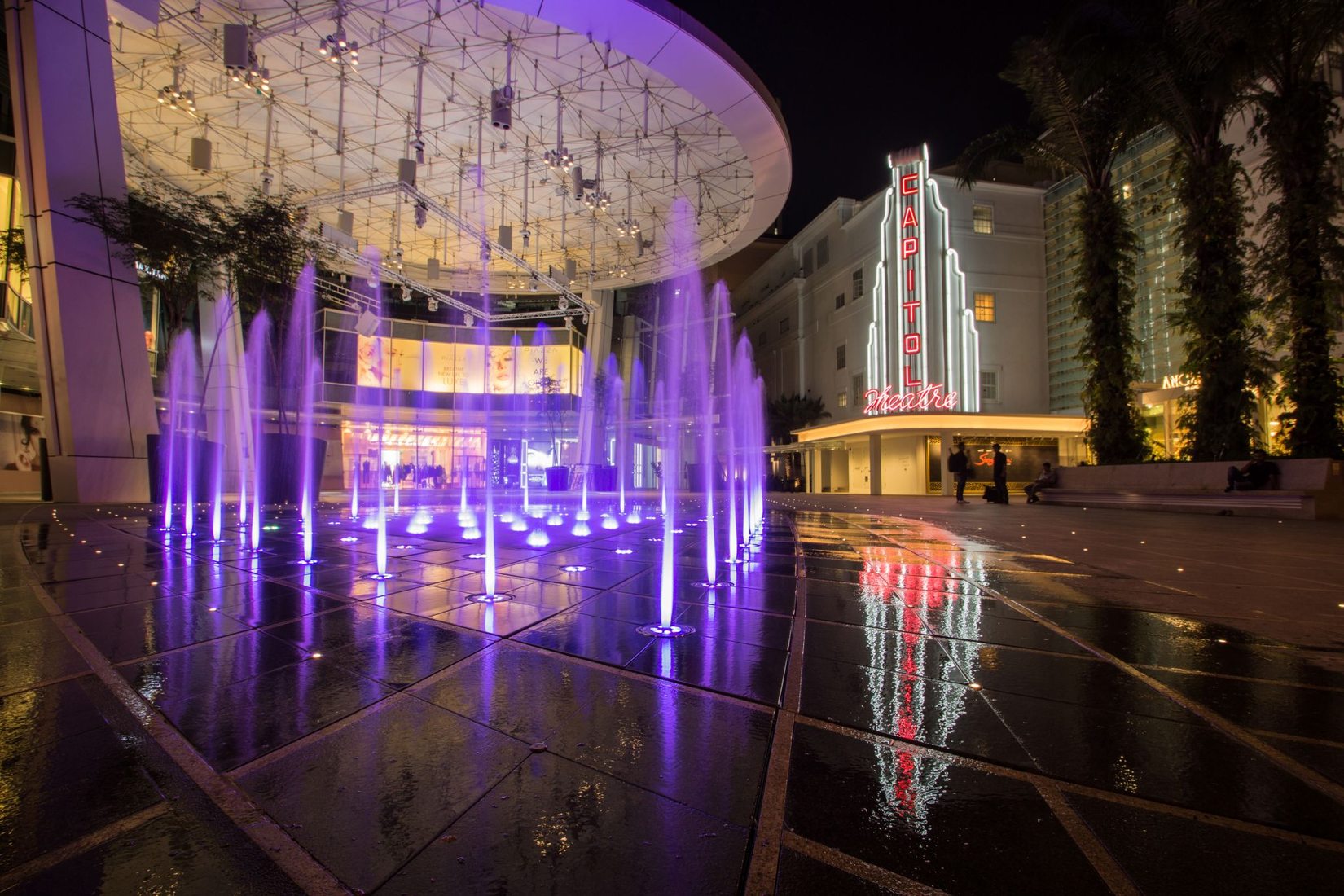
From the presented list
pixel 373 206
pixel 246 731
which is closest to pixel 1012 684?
pixel 246 731

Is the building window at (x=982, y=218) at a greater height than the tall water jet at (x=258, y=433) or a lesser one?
greater

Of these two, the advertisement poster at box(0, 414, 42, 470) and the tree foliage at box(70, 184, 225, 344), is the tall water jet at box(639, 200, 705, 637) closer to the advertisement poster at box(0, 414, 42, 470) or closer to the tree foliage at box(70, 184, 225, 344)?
the tree foliage at box(70, 184, 225, 344)

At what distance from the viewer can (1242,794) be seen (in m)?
1.70

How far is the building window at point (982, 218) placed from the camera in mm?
27031

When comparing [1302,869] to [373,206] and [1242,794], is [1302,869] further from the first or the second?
[373,206]

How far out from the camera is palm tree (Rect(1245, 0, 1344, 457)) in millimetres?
11555

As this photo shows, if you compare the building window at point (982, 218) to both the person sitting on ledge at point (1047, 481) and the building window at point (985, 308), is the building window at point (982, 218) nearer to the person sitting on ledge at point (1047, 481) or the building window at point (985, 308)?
the building window at point (985, 308)

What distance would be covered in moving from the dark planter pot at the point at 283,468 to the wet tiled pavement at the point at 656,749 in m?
11.9

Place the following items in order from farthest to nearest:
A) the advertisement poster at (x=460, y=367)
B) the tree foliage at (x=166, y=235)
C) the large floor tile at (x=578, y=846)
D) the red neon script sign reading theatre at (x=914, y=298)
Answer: the advertisement poster at (x=460, y=367)
the red neon script sign reading theatre at (x=914, y=298)
the tree foliage at (x=166, y=235)
the large floor tile at (x=578, y=846)

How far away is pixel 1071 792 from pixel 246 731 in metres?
2.60

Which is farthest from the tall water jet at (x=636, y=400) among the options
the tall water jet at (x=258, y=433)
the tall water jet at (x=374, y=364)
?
the tall water jet at (x=258, y=433)

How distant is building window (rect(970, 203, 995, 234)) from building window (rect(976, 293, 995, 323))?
9.74ft

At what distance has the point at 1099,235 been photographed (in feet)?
53.3

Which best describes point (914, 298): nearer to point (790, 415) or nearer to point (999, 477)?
point (790, 415)
